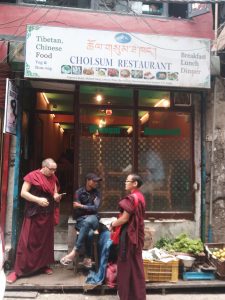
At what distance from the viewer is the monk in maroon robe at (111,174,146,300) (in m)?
5.23

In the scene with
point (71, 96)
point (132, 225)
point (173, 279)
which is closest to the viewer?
point (132, 225)

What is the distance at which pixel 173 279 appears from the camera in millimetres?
6215

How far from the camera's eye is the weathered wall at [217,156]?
753 cm

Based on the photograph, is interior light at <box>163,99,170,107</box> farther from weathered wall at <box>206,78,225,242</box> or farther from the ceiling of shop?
weathered wall at <box>206,78,225,242</box>

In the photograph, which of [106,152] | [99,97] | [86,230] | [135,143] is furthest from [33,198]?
[99,97]

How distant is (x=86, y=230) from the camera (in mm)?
6426

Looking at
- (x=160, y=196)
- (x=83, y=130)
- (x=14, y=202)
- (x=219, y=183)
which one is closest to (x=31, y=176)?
(x=14, y=202)

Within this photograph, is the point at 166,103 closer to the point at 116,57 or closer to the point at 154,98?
the point at 154,98

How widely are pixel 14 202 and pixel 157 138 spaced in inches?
125

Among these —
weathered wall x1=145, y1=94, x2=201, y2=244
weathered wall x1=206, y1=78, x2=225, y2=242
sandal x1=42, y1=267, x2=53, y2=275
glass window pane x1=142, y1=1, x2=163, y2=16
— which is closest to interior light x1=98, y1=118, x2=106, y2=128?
weathered wall x1=145, y1=94, x2=201, y2=244

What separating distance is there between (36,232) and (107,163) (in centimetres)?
202

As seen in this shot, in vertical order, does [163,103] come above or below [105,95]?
below

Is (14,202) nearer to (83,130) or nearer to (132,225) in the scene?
(83,130)

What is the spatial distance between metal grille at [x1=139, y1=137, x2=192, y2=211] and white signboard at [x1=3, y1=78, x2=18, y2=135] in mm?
2606
